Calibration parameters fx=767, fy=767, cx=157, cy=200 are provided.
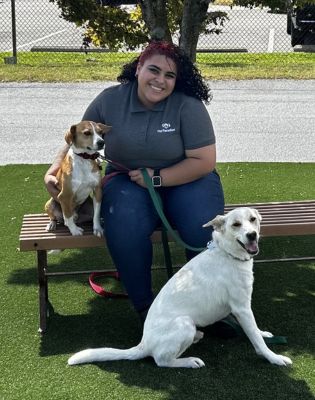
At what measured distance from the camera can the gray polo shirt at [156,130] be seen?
4488 millimetres

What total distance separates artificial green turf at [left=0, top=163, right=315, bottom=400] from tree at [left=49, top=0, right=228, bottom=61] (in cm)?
170

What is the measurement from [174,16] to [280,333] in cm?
351

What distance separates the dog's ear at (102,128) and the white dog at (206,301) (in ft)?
3.05

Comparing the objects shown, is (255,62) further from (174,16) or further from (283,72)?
(174,16)

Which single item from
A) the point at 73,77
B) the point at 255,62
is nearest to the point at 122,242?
the point at 73,77

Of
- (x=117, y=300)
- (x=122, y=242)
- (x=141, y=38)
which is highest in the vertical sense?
(x=141, y=38)

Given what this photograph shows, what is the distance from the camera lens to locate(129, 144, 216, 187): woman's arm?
14.6 feet

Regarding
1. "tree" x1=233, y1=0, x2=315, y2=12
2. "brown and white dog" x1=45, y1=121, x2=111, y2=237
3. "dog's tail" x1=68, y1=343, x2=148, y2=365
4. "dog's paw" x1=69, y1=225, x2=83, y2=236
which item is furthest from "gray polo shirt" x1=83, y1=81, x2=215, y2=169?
"tree" x1=233, y1=0, x2=315, y2=12

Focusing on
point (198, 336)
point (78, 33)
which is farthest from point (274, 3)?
point (78, 33)

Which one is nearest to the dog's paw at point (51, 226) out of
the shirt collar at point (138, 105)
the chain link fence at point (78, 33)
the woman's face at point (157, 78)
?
the shirt collar at point (138, 105)

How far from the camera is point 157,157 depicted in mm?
4527

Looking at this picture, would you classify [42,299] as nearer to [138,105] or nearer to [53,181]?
[53,181]

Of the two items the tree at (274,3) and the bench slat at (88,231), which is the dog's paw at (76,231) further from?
the tree at (274,3)

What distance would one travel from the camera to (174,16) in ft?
22.7
